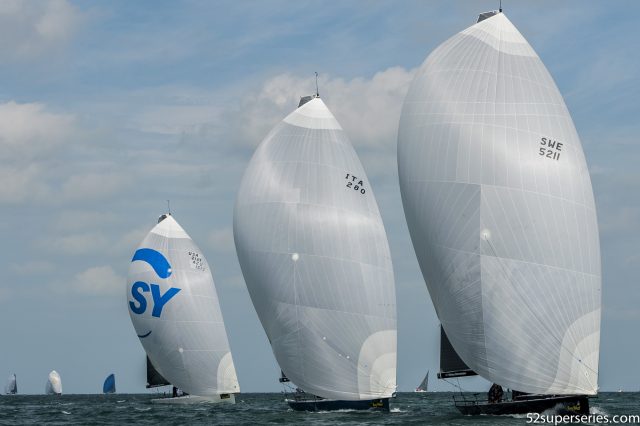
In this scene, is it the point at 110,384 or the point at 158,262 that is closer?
the point at 158,262

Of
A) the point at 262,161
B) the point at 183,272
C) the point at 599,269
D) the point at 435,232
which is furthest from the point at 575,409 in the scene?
the point at 183,272

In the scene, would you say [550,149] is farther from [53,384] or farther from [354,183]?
[53,384]

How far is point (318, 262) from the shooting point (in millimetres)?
48312

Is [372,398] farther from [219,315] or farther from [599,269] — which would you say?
[219,315]

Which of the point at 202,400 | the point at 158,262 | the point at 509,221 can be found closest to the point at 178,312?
the point at 158,262

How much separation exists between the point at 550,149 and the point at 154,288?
111 feet

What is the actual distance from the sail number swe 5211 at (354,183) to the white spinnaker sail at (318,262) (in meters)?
0.06

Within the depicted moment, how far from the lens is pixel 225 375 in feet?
223

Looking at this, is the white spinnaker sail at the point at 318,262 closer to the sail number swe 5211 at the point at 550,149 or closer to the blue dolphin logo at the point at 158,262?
the sail number swe 5211 at the point at 550,149

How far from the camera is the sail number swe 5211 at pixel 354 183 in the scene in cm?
4981

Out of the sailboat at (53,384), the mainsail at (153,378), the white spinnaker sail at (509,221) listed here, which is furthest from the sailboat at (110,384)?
the white spinnaker sail at (509,221)

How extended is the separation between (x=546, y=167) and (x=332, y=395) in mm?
16253

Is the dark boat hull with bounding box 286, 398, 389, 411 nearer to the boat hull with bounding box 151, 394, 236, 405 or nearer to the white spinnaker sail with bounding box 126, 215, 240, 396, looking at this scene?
the white spinnaker sail with bounding box 126, 215, 240, 396

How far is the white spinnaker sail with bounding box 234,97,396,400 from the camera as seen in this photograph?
48.1 m
